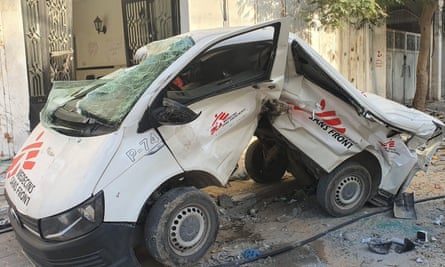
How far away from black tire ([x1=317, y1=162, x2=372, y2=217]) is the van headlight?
2484mm

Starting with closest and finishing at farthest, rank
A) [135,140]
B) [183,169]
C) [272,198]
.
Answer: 1. [135,140]
2. [183,169]
3. [272,198]

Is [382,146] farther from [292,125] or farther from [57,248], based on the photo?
[57,248]

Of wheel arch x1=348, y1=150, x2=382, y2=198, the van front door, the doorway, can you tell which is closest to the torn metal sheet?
wheel arch x1=348, y1=150, x2=382, y2=198

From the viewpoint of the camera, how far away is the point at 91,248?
304cm

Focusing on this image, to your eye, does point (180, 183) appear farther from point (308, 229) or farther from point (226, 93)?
point (308, 229)

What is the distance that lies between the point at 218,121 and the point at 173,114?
0.59 m

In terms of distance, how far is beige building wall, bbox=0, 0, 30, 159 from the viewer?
6566mm

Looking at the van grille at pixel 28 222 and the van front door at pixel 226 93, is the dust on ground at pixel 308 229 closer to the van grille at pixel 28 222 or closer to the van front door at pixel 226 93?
the van front door at pixel 226 93

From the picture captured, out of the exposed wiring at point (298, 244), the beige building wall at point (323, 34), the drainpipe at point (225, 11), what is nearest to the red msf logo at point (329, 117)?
the exposed wiring at point (298, 244)

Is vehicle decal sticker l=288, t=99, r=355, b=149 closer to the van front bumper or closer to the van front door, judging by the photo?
the van front door

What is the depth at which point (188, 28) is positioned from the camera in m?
7.71

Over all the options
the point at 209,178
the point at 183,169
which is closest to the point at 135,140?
the point at 183,169

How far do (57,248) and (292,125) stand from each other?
2.40 meters

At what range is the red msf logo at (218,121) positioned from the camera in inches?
148
